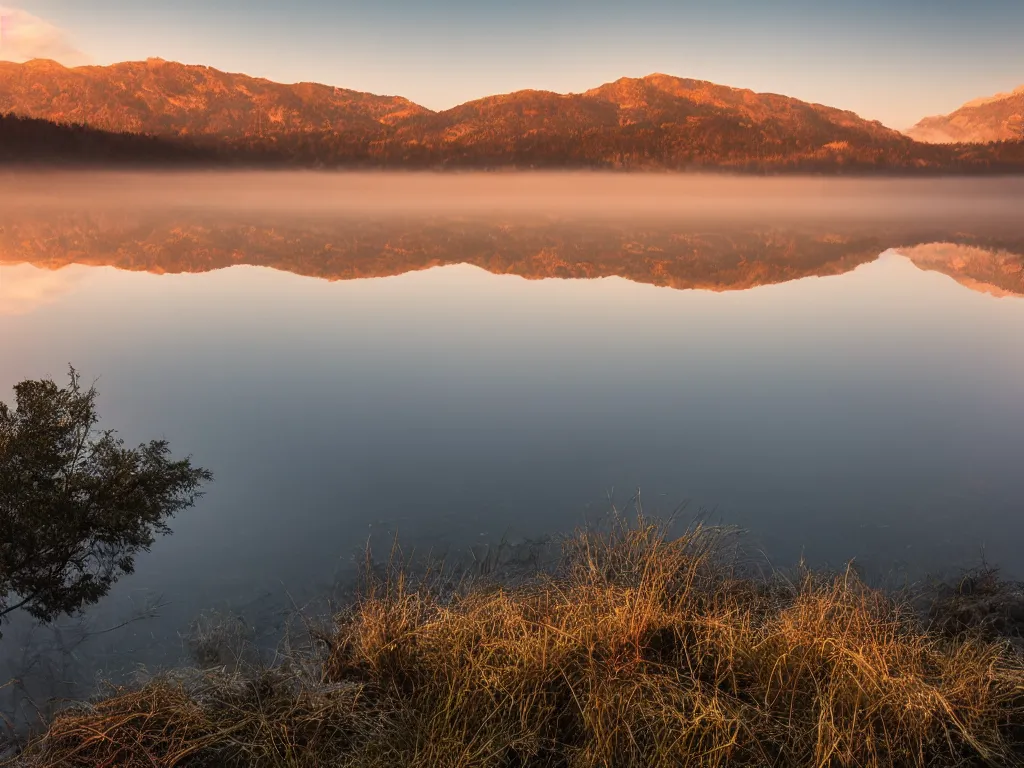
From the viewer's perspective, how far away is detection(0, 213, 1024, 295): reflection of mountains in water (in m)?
31.5

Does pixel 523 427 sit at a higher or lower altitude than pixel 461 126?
lower

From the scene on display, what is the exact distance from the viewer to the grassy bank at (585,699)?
3219 millimetres

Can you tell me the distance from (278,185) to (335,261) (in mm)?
121803

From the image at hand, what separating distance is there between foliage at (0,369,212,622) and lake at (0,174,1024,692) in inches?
13.0

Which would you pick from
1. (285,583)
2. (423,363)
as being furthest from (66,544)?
(423,363)

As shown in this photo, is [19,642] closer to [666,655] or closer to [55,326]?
[666,655]

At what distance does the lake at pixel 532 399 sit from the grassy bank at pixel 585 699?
6.67 feet

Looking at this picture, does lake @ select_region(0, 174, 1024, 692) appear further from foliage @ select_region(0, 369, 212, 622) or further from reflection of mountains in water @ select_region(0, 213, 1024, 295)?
reflection of mountains in water @ select_region(0, 213, 1024, 295)

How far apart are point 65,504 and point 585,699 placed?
4088mm

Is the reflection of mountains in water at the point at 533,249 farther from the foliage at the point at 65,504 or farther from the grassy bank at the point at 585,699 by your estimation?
the grassy bank at the point at 585,699

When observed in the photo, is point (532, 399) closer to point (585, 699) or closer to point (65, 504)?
point (65, 504)

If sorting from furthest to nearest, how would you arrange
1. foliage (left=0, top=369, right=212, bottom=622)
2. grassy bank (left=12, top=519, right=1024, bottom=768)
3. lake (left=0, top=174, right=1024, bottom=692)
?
1. lake (left=0, top=174, right=1024, bottom=692)
2. foliage (left=0, top=369, right=212, bottom=622)
3. grassy bank (left=12, top=519, right=1024, bottom=768)

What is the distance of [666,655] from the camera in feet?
13.2

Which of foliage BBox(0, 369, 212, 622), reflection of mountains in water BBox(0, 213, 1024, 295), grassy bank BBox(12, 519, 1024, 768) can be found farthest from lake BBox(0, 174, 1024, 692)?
grassy bank BBox(12, 519, 1024, 768)
